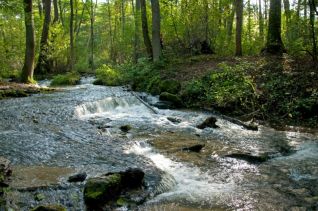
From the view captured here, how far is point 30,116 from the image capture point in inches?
436

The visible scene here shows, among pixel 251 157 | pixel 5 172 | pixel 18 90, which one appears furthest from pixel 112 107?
pixel 5 172

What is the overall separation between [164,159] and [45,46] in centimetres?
1956

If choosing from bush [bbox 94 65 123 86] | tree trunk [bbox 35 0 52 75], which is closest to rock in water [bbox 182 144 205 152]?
bush [bbox 94 65 123 86]

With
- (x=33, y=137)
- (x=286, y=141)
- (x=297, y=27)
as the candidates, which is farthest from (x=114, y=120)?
(x=297, y=27)

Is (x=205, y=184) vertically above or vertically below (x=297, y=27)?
below

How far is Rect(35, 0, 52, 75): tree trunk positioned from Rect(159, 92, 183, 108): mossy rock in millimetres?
13178

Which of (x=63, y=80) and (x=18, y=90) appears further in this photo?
(x=63, y=80)

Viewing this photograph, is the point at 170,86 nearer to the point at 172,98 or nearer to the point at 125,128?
the point at 172,98

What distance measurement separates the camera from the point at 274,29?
50.2 ft

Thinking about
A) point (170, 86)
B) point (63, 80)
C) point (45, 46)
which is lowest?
point (170, 86)

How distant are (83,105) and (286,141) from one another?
730 cm

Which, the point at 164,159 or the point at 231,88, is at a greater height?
the point at 231,88

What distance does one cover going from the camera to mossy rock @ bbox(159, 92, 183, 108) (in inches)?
537

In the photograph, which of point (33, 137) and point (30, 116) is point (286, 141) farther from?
point (30, 116)
